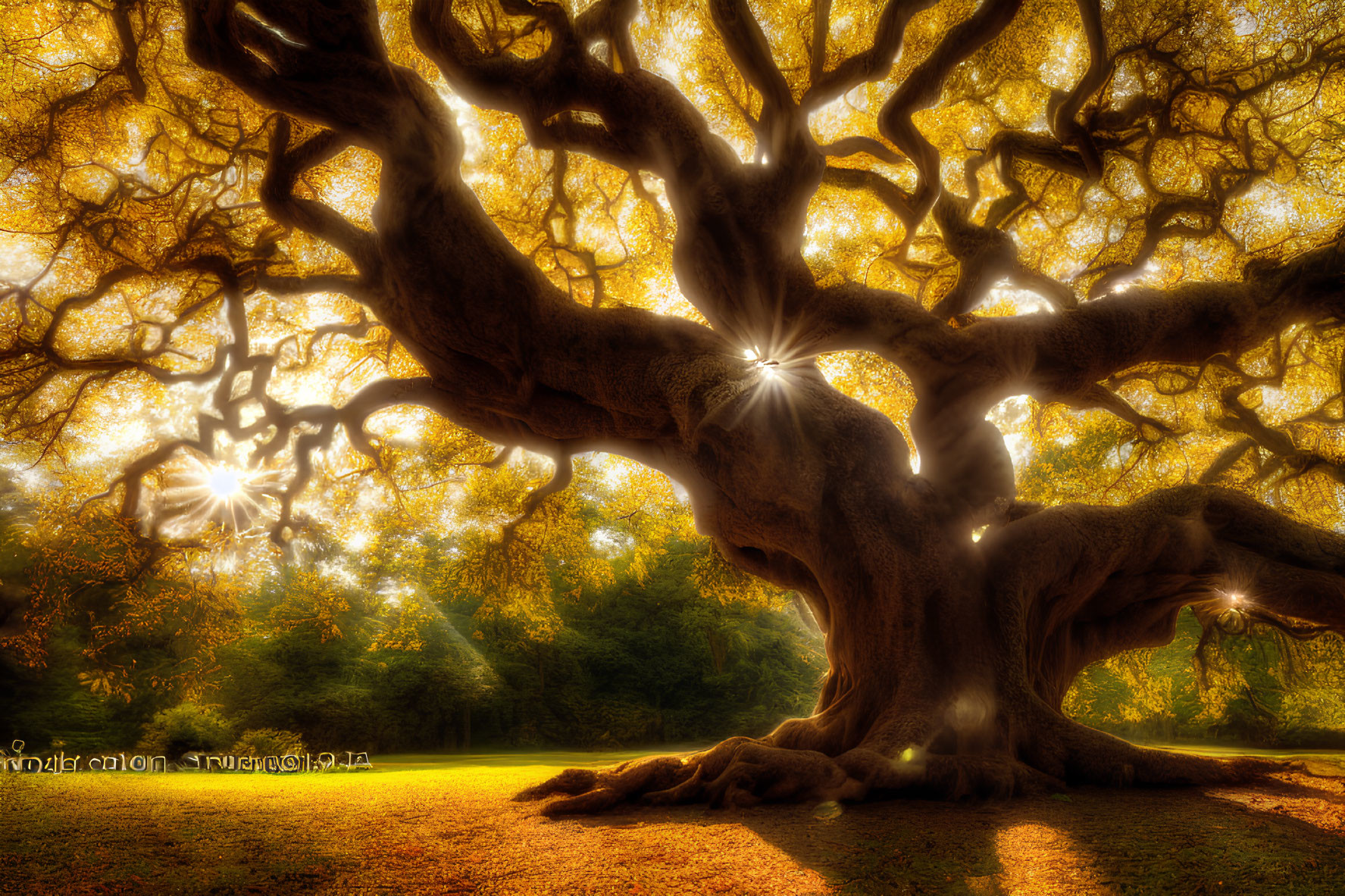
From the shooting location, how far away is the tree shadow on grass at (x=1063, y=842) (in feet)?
9.54

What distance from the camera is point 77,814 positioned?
4.43m

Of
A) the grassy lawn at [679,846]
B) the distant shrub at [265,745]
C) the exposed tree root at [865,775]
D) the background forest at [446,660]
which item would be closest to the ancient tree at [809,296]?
the exposed tree root at [865,775]

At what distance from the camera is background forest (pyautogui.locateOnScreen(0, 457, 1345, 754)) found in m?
8.61

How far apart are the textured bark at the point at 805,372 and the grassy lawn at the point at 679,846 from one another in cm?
95

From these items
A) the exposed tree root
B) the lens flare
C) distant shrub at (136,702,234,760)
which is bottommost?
distant shrub at (136,702,234,760)

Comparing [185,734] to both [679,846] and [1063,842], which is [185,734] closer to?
[679,846]

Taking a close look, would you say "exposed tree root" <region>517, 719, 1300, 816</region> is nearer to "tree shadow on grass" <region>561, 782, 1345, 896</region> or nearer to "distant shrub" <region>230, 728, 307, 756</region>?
"tree shadow on grass" <region>561, 782, 1345, 896</region>

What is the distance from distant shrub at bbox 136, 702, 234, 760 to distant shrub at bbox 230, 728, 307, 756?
0.41 meters

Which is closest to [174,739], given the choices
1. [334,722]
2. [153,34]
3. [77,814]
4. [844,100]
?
[334,722]

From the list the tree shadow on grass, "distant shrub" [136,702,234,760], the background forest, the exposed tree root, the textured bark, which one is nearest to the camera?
the tree shadow on grass

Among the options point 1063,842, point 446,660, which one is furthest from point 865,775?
point 446,660

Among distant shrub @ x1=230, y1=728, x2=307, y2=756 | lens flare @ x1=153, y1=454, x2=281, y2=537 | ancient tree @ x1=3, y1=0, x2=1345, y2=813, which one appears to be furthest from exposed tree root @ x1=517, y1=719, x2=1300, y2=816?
distant shrub @ x1=230, y1=728, x2=307, y2=756

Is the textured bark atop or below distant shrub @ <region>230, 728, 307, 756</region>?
atop

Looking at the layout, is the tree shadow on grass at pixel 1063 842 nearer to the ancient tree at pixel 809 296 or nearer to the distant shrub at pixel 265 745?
the ancient tree at pixel 809 296
